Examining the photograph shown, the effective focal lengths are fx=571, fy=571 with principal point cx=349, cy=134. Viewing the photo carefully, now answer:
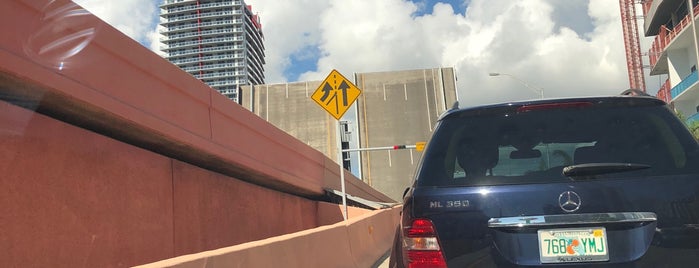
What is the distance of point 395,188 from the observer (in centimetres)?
3638

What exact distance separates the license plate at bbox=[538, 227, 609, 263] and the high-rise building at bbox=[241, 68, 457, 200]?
26364mm

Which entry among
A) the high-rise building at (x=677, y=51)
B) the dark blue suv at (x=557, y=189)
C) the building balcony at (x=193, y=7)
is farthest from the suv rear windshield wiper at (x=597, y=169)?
the building balcony at (x=193, y=7)

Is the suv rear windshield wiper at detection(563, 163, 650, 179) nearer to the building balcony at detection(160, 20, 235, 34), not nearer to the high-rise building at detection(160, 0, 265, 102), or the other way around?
the high-rise building at detection(160, 0, 265, 102)

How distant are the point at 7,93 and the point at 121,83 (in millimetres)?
1319

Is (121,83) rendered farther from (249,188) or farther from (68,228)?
(249,188)

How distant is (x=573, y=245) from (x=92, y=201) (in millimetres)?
5865

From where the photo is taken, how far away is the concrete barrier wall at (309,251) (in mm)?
3756

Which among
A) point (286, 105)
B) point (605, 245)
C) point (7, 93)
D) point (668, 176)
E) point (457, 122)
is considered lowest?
point (605, 245)

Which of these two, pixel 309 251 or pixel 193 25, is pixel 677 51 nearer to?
pixel 309 251

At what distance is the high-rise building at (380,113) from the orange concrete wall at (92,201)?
20.2 m

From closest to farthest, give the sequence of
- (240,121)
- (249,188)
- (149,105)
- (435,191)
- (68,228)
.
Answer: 1. (435,191)
2. (68,228)
3. (149,105)
4. (240,121)
5. (249,188)

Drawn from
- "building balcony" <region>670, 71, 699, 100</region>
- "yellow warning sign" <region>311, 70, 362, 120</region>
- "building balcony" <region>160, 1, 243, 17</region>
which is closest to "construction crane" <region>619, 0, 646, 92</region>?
"building balcony" <region>670, 71, 699, 100</region>

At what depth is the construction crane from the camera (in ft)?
266

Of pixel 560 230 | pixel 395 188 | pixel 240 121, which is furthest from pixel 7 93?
pixel 395 188
